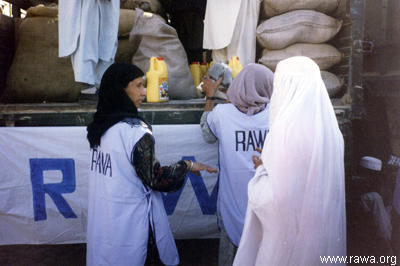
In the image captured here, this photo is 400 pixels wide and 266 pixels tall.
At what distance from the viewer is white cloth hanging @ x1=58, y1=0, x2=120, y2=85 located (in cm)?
281

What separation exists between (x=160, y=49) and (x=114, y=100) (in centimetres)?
163

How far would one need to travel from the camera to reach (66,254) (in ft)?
10.1

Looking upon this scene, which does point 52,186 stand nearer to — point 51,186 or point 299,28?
point 51,186

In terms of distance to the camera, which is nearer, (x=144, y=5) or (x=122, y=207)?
(x=122, y=207)

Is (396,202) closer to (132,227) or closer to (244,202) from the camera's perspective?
(244,202)

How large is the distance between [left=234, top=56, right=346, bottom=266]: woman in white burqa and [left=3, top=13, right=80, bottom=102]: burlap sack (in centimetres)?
237

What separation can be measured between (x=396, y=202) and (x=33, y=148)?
9.41 feet

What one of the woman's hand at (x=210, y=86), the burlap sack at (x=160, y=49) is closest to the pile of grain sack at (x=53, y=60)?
the burlap sack at (x=160, y=49)

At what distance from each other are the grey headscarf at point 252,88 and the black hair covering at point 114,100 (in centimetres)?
63

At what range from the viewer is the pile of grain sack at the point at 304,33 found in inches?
121

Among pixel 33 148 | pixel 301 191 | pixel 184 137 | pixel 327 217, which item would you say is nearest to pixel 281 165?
pixel 301 191

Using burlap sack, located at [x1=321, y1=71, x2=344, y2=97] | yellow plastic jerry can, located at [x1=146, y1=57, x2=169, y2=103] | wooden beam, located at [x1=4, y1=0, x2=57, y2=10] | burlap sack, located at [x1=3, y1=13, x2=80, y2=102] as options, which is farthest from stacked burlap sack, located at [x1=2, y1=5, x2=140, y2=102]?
burlap sack, located at [x1=321, y1=71, x2=344, y2=97]

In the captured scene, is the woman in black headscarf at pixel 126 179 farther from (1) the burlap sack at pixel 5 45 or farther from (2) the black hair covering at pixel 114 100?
(1) the burlap sack at pixel 5 45

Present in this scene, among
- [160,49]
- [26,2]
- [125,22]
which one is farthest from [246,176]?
[26,2]
